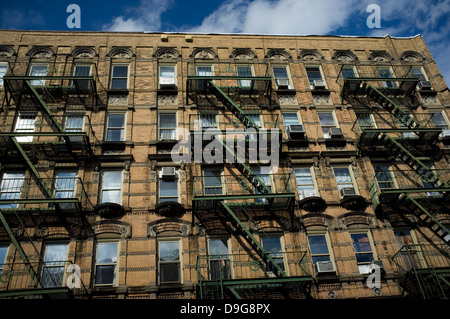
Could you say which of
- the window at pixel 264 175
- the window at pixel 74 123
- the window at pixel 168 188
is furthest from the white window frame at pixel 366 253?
the window at pixel 74 123

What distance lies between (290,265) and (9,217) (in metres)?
10.3

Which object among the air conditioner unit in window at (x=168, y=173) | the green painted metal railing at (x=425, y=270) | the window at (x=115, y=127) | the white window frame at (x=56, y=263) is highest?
the window at (x=115, y=127)

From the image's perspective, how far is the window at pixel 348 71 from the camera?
2252cm

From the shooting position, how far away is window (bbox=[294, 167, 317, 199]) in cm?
1784

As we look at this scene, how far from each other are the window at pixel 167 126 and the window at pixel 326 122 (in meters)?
6.66

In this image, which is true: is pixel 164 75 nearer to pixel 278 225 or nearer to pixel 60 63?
pixel 60 63

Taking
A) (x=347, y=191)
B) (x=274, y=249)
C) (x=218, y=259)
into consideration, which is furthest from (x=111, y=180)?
(x=347, y=191)

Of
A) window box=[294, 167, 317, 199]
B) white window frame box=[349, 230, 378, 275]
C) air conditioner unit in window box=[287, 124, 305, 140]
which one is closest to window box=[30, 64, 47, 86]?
air conditioner unit in window box=[287, 124, 305, 140]

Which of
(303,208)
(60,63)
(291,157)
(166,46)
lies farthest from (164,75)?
(303,208)

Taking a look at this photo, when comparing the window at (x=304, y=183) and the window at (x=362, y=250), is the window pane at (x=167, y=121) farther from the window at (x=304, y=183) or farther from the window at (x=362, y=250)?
the window at (x=362, y=250)

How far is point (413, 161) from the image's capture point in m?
19.0

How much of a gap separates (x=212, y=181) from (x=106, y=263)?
16.8ft

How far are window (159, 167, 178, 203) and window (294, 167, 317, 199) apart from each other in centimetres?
495

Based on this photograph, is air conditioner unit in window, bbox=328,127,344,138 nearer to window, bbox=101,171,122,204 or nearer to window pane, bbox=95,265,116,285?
window, bbox=101,171,122,204
